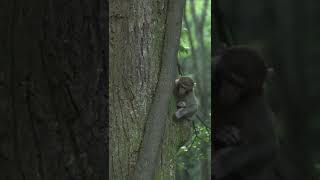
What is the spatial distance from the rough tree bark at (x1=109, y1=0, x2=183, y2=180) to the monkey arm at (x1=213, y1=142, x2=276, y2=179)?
17.1 inches

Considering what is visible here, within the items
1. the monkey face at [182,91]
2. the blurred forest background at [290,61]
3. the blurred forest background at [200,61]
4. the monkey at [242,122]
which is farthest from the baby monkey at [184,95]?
the blurred forest background at [200,61]

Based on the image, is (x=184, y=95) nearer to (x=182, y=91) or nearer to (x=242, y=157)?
(x=182, y=91)

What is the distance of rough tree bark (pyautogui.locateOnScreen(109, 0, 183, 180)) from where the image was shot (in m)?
2.46

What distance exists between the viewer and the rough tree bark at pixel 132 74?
246 cm

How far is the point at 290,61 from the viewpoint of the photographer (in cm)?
200

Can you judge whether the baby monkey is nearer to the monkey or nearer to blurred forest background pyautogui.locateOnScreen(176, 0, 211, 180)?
the monkey

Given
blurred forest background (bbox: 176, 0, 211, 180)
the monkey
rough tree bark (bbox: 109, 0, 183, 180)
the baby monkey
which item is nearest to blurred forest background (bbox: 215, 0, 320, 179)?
the monkey

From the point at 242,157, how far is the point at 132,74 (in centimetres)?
63
